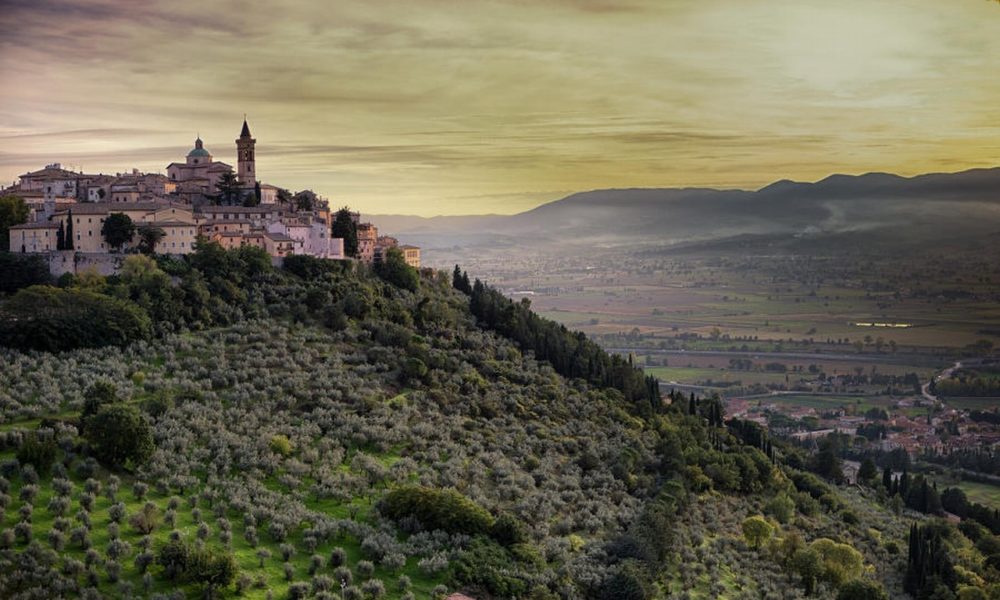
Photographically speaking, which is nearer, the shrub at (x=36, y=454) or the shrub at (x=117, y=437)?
the shrub at (x=36, y=454)

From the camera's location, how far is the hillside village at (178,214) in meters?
49.9

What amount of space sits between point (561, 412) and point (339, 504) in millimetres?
20074

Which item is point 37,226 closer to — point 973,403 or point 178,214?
point 178,214

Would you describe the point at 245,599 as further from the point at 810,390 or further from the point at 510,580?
the point at 810,390

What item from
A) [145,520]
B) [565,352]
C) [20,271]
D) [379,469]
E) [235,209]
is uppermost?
[235,209]

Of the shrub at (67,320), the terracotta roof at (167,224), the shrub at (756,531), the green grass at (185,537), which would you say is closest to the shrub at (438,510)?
the green grass at (185,537)

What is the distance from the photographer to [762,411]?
333ft

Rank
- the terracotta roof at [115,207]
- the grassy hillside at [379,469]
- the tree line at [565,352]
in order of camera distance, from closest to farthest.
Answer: the grassy hillside at [379,469] < the terracotta roof at [115,207] < the tree line at [565,352]

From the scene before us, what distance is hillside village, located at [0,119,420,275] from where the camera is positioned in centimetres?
4991

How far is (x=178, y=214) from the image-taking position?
5419 centimetres

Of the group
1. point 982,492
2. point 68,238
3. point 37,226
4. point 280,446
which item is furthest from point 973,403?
point 37,226

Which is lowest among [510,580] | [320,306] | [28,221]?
[510,580]

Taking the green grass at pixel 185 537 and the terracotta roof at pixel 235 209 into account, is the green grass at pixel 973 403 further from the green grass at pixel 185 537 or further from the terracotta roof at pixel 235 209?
the green grass at pixel 185 537

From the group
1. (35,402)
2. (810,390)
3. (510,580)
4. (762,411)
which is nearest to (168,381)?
(35,402)
